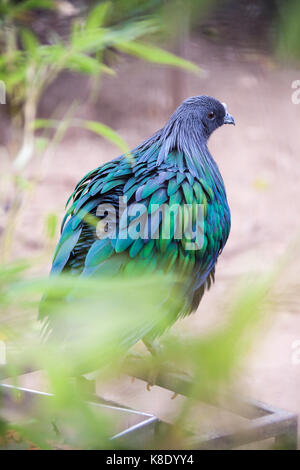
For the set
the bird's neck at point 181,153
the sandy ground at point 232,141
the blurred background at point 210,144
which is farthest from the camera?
the sandy ground at point 232,141

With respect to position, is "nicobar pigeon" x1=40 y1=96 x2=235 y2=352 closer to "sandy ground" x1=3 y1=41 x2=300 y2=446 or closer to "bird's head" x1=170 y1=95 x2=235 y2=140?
"bird's head" x1=170 y1=95 x2=235 y2=140

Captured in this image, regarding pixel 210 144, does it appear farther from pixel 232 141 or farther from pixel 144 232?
pixel 144 232

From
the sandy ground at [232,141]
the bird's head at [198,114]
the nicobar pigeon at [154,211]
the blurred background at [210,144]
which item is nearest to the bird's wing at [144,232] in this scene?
the nicobar pigeon at [154,211]

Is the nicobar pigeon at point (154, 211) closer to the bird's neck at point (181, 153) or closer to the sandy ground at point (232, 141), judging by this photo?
the bird's neck at point (181, 153)

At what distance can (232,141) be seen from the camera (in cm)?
270

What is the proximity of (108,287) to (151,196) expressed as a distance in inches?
25.0

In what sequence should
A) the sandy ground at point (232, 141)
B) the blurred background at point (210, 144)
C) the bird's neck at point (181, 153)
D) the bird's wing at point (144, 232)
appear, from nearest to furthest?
the bird's wing at point (144, 232) < the bird's neck at point (181, 153) < the blurred background at point (210, 144) < the sandy ground at point (232, 141)

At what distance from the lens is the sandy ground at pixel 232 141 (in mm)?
2285

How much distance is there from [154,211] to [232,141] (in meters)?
1.96

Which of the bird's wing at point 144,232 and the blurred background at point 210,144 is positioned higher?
the blurred background at point 210,144

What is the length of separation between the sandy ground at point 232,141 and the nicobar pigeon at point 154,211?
117cm

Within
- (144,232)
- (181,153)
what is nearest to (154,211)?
(144,232)
